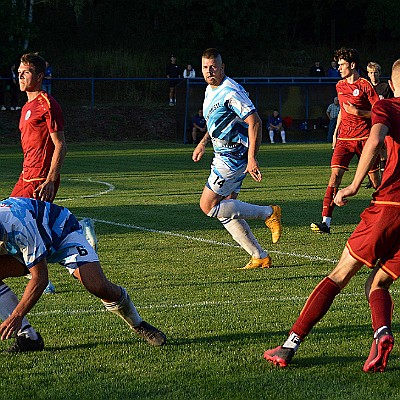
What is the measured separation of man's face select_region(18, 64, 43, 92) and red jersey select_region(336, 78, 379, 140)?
5.02 meters

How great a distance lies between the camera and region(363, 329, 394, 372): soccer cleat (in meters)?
5.79

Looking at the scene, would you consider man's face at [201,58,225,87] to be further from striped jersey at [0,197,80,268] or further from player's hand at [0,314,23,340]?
player's hand at [0,314,23,340]

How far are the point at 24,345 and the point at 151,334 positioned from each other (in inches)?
32.9

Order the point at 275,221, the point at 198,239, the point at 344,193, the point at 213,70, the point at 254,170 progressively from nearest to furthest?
the point at 344,193
the point at 254,170
the point at 213,70
the point at 275,221
the point at 198,239

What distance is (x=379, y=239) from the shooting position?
19.3ft

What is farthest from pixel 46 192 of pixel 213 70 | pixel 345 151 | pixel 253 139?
pixel 345 151

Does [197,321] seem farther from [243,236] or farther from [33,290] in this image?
[243,236]

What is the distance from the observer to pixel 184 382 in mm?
5797

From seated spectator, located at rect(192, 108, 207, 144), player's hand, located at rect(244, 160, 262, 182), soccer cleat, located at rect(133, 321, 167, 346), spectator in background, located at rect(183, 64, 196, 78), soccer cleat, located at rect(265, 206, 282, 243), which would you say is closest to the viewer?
soccer cleat, located at rect(133, 321, 167, 346)

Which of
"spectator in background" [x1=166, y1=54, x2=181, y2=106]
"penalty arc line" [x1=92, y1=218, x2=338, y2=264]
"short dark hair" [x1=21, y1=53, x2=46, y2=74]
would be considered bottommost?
"spectator in background" [x1=166, y1=54, x2=181, y2=106]

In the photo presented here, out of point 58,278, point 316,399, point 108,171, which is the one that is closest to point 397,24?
point 108,171

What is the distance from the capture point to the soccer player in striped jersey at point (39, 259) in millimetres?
5867

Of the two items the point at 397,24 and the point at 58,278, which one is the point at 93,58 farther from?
the point at 58,278

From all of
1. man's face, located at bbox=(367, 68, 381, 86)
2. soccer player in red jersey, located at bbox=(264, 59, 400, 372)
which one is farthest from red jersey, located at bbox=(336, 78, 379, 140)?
soccer player in red jersey, located at bbox=(264, 59, 400, 372)
